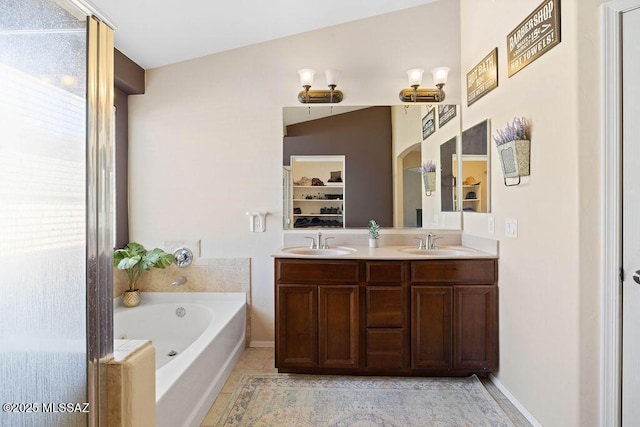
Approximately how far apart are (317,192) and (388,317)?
1.15 meters

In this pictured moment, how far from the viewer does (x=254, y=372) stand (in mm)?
2469

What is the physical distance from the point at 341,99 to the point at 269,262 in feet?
4.95

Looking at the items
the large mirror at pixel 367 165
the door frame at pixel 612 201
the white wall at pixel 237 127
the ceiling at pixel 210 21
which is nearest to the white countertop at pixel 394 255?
the large mirror at pixel 367 165

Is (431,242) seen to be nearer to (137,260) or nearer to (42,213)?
(137,260)

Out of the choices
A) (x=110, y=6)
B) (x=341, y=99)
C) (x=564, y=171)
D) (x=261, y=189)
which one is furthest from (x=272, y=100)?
(x=564, y=171)

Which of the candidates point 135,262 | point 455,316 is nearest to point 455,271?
point 455,316

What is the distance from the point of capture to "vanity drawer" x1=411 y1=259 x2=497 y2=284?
2.28 meters

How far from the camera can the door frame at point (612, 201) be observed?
1.46 meters

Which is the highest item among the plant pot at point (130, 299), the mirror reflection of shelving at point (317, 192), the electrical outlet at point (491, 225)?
the mirror reflection of shelving at point (317, 192)

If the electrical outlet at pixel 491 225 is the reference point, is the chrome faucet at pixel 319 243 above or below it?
below

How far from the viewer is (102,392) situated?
34.9 inches

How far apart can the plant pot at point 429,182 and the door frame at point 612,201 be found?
4.61 feet

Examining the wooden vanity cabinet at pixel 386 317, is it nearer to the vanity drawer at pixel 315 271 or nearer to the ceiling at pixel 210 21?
the vanity drawer at pixel 315 271

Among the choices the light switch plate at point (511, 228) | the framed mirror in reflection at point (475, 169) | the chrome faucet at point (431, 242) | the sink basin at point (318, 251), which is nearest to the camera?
the light switch plate at point (511, 228)
